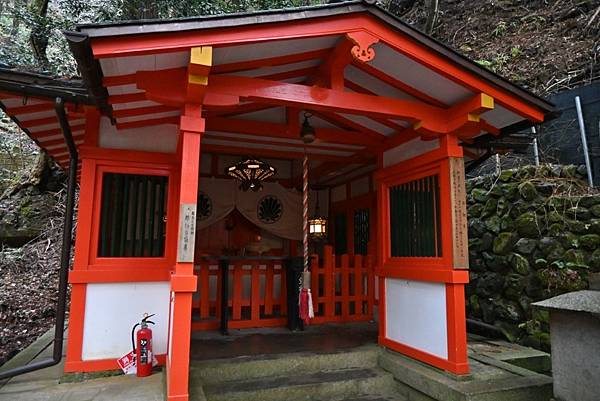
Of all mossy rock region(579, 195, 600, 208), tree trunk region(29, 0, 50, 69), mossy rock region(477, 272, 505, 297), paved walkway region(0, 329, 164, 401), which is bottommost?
paved walkway region(0, 329, 164, 401)

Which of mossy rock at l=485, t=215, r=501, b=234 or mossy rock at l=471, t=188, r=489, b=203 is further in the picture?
mossy rock at l=471, t=188, r=489, b=203

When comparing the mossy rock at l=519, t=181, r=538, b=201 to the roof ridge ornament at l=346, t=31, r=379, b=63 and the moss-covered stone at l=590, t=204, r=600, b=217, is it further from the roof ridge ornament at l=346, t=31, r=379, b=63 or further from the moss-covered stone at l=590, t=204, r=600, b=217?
the roof ridge ornament at l=346, t=31, r=379, b=63

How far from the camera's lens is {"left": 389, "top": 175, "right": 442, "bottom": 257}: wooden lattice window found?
14.6 feet

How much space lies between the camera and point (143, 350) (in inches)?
156

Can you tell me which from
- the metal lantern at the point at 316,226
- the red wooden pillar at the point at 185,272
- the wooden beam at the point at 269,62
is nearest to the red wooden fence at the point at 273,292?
the metal lantern at the point at 316,226

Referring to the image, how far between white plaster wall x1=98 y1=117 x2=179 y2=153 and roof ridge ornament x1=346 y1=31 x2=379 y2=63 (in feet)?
7.78

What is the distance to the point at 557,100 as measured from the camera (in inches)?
247

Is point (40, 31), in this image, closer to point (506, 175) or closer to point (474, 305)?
point (506, 175)

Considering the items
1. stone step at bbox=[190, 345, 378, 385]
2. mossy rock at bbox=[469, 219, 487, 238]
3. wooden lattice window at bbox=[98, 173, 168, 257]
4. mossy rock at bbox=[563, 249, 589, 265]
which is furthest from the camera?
mossy rock at bbox=[469, 219, 487, 238]

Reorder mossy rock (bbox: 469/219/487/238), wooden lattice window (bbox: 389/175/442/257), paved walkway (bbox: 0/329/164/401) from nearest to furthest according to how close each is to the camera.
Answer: paved walkway (bbox: 0/329/164/401) → wooden lattice window (bbox: 389/175/442/257) → mossy rock (bbox: 469/219/487/238)

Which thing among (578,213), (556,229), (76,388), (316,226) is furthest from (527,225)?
(76,388)

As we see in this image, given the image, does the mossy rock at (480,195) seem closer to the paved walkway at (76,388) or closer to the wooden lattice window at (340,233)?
the wooden lattice window at (340,233)

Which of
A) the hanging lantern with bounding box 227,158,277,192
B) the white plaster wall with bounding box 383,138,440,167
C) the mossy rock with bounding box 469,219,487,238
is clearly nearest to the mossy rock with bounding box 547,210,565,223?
the mossy rock with bounding box 469,219,487,238

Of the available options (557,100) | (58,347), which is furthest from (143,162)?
(557,100)
